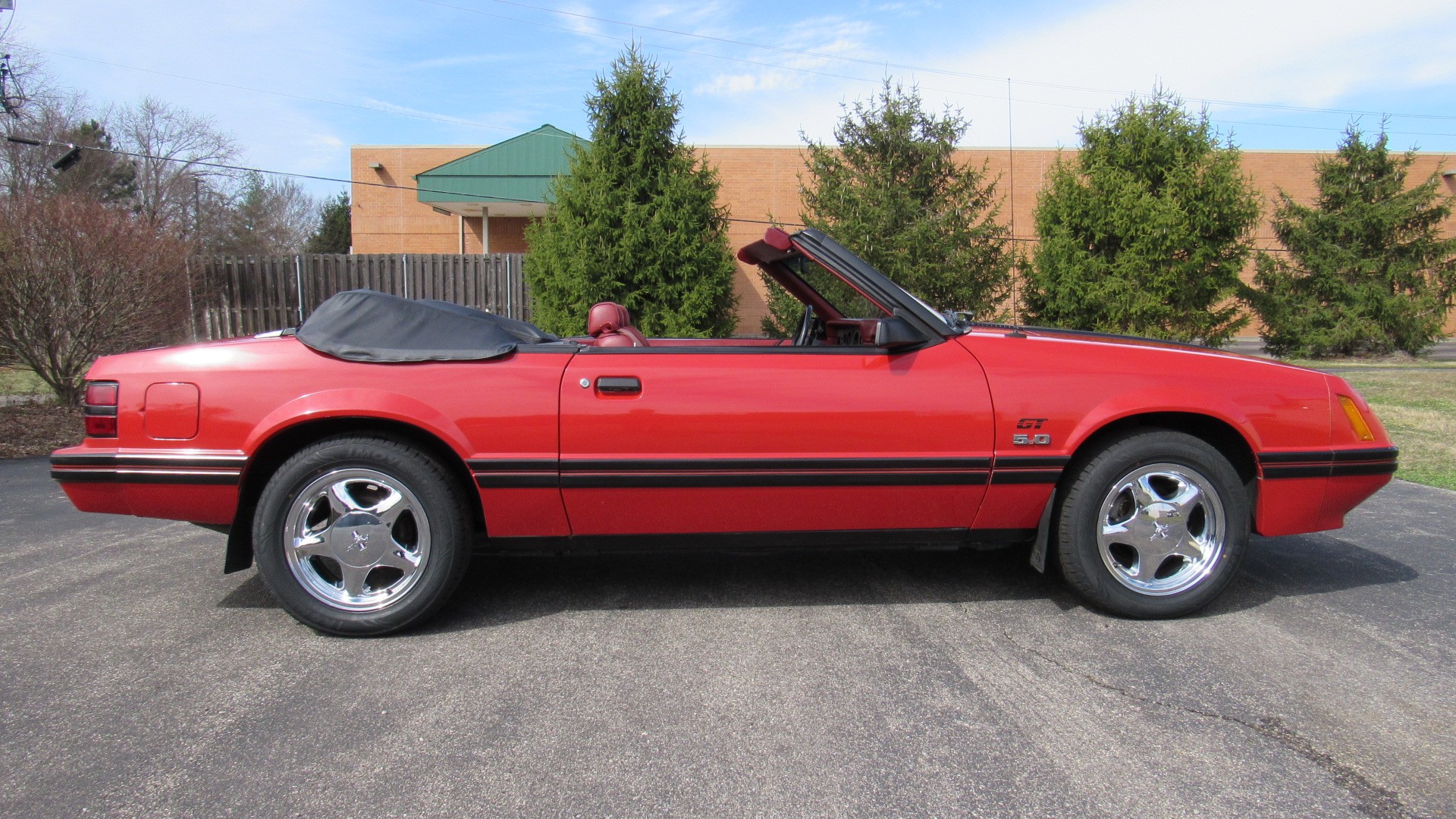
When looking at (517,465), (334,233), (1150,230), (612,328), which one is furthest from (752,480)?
(334,233)

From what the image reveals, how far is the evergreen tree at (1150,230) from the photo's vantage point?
11.7m

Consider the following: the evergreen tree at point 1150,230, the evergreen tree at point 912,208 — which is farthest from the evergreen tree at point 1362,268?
the evergreen tree at point 912,208

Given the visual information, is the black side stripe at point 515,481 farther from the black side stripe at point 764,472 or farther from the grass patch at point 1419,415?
the grass patch at point 1419,415

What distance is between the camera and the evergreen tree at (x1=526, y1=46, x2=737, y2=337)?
1105cm

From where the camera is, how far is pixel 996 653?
2949 mm

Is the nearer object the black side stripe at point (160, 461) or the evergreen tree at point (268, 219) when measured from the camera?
the black side stripe at point (160, 461)

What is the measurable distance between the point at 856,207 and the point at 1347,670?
8776mm

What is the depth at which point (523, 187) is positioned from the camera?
19.5 m

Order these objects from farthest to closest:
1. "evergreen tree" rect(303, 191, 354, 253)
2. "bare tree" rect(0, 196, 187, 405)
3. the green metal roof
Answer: "evergreen tree" rect(303, 191, 354, 253), the green metal roof, "bare tree" rect(0, 196, 187, 405)

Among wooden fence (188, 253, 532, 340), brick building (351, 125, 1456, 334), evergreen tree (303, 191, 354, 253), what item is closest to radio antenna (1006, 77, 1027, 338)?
brick building (351, 125, 1456, 334)

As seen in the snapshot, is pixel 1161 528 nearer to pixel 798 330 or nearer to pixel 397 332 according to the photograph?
pixel 798 330

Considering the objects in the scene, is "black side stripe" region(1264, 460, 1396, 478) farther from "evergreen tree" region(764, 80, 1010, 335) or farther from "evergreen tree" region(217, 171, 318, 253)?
"evergreen tree" region(217, 171, 318, 253)

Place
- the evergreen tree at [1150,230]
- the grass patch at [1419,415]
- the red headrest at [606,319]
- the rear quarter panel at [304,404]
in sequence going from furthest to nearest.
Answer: the evergreen tree at [1150,230], the grass patch at [1419,415], the red headrest at [606,319], the rear quarter panel at [304,404]

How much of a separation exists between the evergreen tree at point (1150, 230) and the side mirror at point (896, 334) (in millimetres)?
9987
